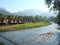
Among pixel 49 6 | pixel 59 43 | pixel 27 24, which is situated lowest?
pixel 59 43

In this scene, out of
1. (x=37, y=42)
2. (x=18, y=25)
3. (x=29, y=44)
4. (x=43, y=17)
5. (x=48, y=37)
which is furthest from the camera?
(x=43, y=17)

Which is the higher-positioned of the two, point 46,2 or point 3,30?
point 46,2

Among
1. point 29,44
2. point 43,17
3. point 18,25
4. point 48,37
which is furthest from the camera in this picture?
point 43,17

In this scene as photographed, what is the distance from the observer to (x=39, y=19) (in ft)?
37.8

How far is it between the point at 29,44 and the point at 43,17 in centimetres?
400

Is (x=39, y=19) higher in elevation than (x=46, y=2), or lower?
lower

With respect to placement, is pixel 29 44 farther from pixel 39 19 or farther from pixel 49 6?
pixel 39 19

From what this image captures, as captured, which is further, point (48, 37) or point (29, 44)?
point (48, 37)

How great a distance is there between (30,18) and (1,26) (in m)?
3.71

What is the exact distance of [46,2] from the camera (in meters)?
7.47

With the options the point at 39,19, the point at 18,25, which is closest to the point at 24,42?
the point at 18,25

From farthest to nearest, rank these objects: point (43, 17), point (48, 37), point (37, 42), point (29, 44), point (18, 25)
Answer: point (43, 17) < point (18, 25) < point (48, 37) < point (37, 42) < point (29, 44)

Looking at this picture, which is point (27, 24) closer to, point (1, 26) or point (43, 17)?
point (43, 17)

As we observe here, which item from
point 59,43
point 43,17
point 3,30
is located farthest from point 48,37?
point 3,30
